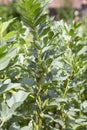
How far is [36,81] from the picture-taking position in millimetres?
1285

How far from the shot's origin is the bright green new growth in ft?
3.72

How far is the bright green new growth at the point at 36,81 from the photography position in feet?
3.72

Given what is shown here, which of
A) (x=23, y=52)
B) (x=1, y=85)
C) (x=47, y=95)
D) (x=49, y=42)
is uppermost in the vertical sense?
(x=23, y=52)

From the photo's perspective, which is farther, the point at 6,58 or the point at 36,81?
the point at 36,81

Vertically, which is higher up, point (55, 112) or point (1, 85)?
point (55, 112)

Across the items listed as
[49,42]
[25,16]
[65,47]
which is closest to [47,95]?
[49,42]

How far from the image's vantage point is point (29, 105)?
1344 millimetres

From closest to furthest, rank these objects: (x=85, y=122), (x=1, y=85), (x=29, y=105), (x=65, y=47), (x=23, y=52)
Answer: (x=1, y=85) → (x=29, y=105) → (x=85, y=122) → (x=23, y=52) → (x=65, y=47)

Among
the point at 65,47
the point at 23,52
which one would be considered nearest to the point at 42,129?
the point at 23,52

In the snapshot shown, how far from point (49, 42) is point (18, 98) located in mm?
231

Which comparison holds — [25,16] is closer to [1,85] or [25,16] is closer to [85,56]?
[1,85]

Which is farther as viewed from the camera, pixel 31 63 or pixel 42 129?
pixel 42 129

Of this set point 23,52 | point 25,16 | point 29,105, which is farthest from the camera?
point 23,52

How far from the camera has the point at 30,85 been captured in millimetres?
1252
